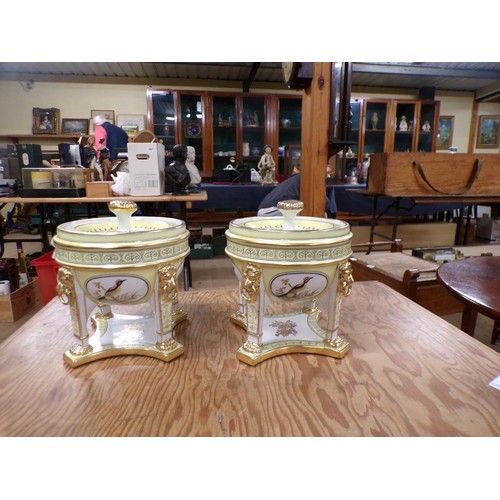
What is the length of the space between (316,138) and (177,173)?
47.6 inches

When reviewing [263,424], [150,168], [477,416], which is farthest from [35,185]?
[477,416]

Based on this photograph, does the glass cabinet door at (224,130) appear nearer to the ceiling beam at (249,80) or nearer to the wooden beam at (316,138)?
the ceiling beam at (249,80)

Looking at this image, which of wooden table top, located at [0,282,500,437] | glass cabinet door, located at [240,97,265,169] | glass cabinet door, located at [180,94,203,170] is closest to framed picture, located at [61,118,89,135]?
glass cabinet door, located at [180,94,203,170]

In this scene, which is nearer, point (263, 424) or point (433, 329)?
point (263, 424)

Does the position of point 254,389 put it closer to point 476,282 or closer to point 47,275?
point 476,282

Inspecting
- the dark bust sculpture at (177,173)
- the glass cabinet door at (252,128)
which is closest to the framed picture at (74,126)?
the glass cabinet door at (252,128)

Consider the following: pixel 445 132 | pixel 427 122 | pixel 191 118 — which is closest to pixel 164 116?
pixel 191 118

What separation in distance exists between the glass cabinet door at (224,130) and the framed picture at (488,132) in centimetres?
427

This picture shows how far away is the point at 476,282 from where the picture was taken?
0.86 metres

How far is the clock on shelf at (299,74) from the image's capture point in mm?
1144

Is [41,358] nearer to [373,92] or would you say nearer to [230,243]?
[230,243]

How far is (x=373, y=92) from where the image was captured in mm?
5797

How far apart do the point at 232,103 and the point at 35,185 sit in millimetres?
3573

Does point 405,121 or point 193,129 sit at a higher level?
point 405,121
